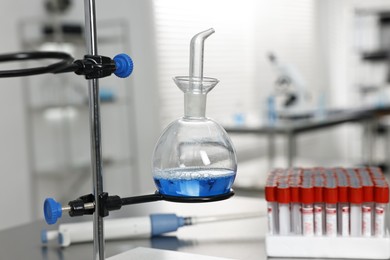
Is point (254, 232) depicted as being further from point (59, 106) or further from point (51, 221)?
point (59, 106)

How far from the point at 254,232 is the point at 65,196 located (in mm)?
2501

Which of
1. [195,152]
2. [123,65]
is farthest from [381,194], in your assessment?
[123,65]

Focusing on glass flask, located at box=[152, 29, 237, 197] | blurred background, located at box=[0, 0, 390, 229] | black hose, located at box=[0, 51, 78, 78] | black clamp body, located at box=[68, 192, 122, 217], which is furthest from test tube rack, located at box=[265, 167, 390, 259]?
blurred background, located at box=[0, 0, 390, 229]

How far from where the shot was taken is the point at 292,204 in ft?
2.96

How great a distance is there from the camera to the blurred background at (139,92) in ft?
10.3

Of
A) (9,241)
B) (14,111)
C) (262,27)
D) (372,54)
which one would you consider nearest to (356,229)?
(9,241)

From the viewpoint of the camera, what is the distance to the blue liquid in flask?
2.38 ft

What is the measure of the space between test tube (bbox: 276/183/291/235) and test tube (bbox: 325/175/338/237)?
0.06 m

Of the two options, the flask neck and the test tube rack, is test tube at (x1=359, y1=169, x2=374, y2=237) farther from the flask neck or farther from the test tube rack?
the flask neck

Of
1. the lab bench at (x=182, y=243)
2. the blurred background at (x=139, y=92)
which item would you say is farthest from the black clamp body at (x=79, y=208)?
the blurred background at (x=139, y=92)

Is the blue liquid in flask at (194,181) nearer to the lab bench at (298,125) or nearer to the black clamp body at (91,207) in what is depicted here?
the black clamp body at (91,207)

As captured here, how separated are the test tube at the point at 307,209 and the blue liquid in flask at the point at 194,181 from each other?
165mm

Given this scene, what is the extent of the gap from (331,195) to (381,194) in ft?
0.25

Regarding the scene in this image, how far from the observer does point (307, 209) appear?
88cm
